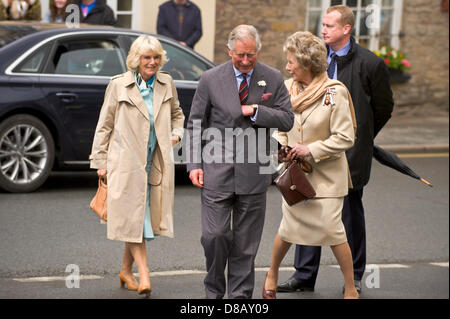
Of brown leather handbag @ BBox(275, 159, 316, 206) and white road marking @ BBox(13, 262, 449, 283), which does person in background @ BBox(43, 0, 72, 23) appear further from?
brown leather handbag @ BBox(275, 159, 316, 206)

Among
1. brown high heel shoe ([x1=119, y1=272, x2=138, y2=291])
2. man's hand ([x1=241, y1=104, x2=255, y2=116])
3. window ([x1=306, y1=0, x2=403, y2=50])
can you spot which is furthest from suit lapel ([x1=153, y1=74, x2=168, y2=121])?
window ([x1=306, y1=0, x2=403, y2=50])

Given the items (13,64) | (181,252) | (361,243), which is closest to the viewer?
(361,243)

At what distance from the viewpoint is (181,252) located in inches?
326

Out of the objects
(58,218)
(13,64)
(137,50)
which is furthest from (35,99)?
(137,50)

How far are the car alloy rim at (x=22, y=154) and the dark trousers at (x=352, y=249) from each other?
12.7ft

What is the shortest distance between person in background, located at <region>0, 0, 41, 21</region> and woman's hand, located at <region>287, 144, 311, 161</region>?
686 cm

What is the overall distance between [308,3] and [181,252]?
35.4 ft

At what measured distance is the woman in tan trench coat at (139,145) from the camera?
256 inches

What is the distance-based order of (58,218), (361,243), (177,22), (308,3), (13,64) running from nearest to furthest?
(361,243) → (58,218) → (13,64) → (177,22) → (308,3)

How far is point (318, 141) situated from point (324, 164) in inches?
8.3

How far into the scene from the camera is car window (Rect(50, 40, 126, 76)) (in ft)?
33.9

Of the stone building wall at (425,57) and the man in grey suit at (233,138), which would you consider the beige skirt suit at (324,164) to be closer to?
the man in grey suit at (233,138)

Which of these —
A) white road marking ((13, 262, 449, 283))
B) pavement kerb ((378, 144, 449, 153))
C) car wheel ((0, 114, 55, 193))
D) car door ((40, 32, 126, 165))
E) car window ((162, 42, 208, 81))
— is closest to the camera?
white road marking ((13, 262, 449, 283))
